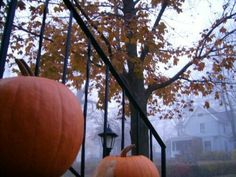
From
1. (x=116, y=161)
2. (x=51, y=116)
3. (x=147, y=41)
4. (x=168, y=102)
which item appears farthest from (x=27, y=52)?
(x=51, y=116)

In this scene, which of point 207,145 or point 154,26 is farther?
point 207,145

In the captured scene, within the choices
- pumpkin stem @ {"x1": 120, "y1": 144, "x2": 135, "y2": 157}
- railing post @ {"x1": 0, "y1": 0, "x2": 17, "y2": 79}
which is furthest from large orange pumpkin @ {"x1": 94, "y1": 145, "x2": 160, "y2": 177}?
railing post @ {"x1": 0, "y1": 0, "x2": 17, "y2": 79}

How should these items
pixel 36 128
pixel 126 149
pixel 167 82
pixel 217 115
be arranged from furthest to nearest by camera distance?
pixel 217 115 < pixel 167 82 < pixel 126 149 < pixel 36 128

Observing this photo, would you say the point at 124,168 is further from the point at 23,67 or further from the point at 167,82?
the point at 167,82

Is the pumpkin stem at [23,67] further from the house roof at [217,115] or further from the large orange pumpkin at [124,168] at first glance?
the house roof at [217,115]

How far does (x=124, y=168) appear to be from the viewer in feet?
6.26

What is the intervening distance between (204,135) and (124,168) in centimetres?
3066

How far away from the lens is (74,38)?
6387 millimetres

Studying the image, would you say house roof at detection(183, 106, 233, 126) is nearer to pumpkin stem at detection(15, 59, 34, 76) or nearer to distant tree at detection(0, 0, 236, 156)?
distant tree at detection(0, 0, 236, 156)

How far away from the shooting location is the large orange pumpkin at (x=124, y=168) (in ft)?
6.18

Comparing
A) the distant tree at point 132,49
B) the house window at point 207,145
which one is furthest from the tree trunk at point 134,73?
the house window at point 207,145

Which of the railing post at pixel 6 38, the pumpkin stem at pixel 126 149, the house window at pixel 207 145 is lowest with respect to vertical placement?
the house window at pixel 207 145

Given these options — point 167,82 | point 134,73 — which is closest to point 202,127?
point 167,82

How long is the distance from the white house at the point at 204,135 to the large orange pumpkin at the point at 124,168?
25.2 m
